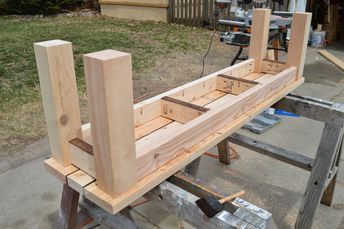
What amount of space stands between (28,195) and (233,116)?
182 centimetres

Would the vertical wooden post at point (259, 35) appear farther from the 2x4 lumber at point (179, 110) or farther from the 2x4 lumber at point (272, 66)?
the 2x4 lumber at point (179, 110)

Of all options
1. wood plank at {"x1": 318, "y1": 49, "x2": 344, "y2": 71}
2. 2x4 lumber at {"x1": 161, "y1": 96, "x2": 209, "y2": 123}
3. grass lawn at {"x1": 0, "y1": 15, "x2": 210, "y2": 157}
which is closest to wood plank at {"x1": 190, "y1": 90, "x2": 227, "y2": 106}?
2x4 lumber at {"x1": 161, "y1": 96, "x2": 209, "y2": 123}

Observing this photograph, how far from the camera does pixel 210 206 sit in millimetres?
1088

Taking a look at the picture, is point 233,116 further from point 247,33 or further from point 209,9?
point 209,9

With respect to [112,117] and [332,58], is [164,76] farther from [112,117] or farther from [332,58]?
[112,117]

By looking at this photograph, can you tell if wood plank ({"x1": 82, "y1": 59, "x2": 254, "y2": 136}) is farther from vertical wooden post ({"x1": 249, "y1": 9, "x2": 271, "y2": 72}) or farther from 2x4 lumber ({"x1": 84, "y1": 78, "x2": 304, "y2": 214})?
2x4 lumber ({"x1": 84, "y1": 78, "x2": 304, "y2": 214})

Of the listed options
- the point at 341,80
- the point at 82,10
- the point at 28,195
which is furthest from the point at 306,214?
the point at 82,10

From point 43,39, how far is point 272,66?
6.58m

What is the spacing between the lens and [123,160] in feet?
3.50

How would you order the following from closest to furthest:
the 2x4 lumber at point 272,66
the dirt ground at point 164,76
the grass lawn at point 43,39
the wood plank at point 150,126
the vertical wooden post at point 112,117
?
the vertical wooden post at point 112,117, the wood plank at point 150,126, the 2x4 lumber at point 272,66, the dirt ground at point 164,76, the grass lawn at point 43,39

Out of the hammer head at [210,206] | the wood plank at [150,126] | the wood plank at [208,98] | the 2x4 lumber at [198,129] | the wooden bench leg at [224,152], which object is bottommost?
the wooden bench leg at [224,152]

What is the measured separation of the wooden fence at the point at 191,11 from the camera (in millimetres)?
9359

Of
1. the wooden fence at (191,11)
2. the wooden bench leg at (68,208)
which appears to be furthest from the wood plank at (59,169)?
the wooden fence at (191,11)

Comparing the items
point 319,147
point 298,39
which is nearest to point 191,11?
point 298,39
